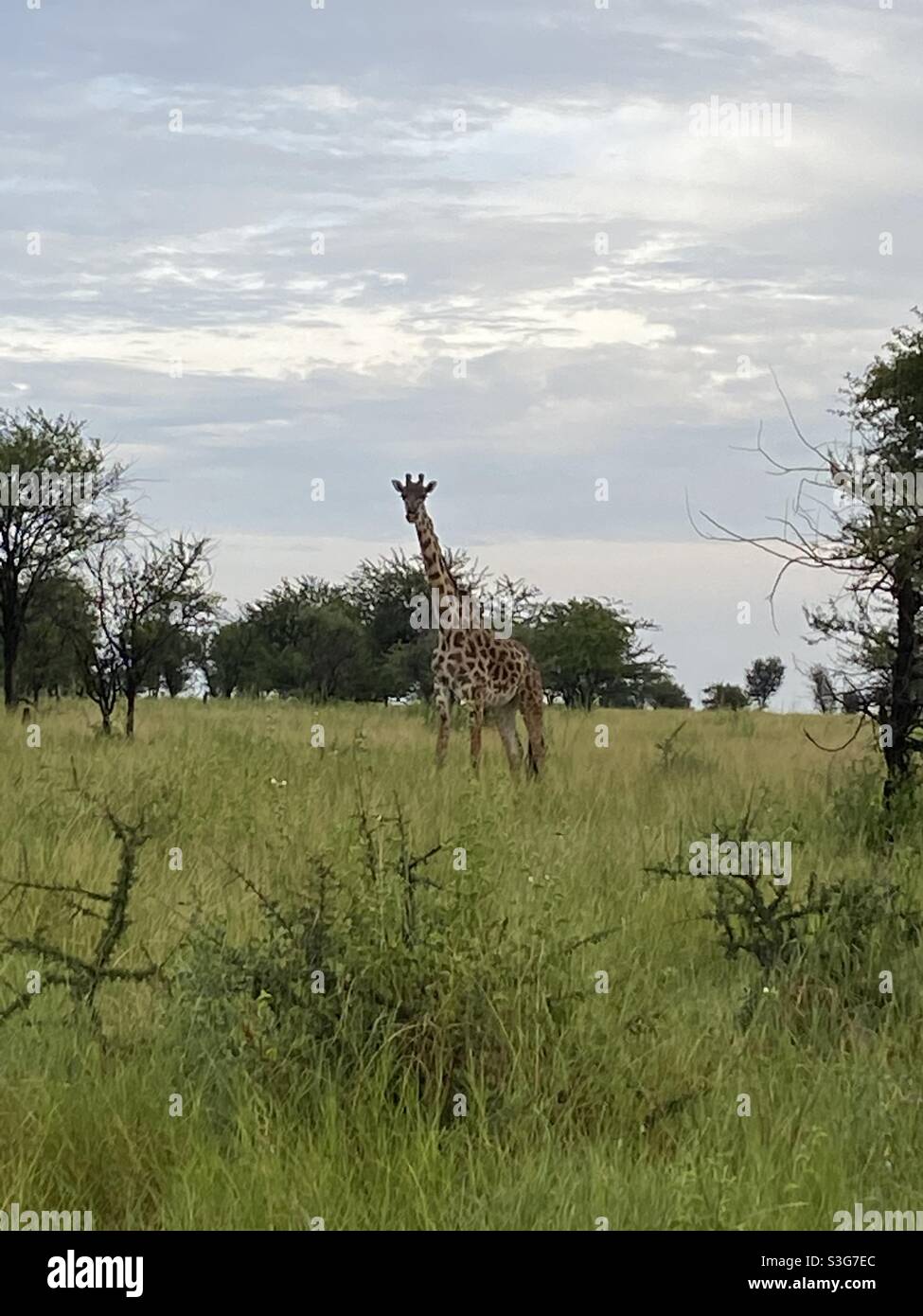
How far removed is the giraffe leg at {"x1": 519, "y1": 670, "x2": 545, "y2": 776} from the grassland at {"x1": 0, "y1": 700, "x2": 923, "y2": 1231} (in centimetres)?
580

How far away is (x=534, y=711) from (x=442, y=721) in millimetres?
1054

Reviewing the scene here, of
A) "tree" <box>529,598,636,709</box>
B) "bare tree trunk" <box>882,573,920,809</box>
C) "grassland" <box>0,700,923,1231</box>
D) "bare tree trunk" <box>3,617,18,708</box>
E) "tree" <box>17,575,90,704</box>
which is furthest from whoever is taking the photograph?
"tree" <box>529,598,636,709</box>

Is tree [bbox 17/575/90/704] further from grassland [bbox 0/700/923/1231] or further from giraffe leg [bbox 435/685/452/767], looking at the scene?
grassland [bbox 0/700/923/1231]

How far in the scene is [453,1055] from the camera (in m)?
4.46

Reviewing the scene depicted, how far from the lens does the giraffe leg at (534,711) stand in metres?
12.9

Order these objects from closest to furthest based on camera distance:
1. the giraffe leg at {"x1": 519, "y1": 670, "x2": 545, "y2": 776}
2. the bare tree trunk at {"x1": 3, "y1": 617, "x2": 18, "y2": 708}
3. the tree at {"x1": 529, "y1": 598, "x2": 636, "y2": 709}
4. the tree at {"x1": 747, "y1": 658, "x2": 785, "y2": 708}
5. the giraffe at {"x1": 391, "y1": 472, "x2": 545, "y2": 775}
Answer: the giraffe leg at {"x1": 519, "y1": 670, "x2": 545, "y2": 776}, the giraffe at {"x1": 391, "y1": 472, "x2": 545, "y2": 775}, the bare tree trunk at {"x1": 3, "y1": 617, "x2": 18, "y2": 708}, the tree at {"x1": 529, "y1": 598, "x2": 636, "y2": 709}, the tree at {"x1": 747, "y1": 658, "x2": 785, "y2": 708}

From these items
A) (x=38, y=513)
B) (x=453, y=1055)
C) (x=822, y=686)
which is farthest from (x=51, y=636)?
(x=453, y=1055)

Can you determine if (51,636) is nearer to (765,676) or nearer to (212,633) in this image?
(212,633)

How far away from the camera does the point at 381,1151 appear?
3.88 metres

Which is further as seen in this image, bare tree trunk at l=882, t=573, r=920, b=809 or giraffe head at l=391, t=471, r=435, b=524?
giraffe head at l=391, t=471, r=435, b=524

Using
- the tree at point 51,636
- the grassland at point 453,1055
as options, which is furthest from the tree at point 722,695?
the grassland at point 453,1055

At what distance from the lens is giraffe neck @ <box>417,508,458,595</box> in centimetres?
1347

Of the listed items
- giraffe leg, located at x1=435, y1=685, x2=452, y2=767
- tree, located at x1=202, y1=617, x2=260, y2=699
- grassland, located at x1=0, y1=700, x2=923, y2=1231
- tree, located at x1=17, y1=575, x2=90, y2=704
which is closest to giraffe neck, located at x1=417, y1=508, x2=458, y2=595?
giraffe leg, located at x1=435, y1=685, x2=452, y2=767
